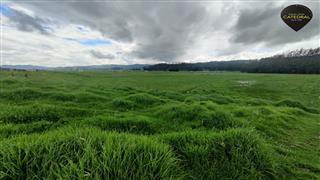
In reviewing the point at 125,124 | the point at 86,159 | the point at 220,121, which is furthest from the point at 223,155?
the point at 125,124

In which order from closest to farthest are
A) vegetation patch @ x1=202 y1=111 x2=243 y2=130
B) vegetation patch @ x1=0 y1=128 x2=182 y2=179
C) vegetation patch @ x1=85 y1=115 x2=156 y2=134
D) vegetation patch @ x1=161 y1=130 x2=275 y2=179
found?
vegetation patch @ x1=0 y1=128 x2=182 y2=179
vegetation patch @ x1=161 y1=130 x2=275 y2=179
vegetation patch @ x1=85 y1=115 x2=156 y2=134
vegetation patch @ x1=202 y1=111 x2=243 y2=130

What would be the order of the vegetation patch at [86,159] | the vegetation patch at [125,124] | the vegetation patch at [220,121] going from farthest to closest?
1. the vegetation patch at [220,121]
2. the vegetation patch at [125,124]
3. the vegetation patch at [86,159]

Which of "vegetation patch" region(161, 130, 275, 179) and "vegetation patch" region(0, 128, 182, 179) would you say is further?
"vegetation patch" region(161, 130, 275, 179)

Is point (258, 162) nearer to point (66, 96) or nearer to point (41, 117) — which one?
point (41, 117)

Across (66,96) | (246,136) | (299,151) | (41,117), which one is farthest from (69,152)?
(66,96)

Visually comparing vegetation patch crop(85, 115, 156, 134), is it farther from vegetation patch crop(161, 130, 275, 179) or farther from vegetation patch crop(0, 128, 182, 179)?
vegetation patch crop(0, 128, 182, 179)

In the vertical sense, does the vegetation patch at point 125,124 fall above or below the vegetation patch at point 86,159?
below

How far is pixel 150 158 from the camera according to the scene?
3639 mm

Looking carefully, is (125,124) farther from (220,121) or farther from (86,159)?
(86,159)

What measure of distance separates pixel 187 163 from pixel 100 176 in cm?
Answer: 216

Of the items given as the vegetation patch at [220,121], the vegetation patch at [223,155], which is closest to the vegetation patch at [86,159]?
the vegetation patch at [223,155]

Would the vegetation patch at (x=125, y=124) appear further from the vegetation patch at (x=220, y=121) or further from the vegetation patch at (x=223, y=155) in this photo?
the vegetation patch at (x=223, y=155)

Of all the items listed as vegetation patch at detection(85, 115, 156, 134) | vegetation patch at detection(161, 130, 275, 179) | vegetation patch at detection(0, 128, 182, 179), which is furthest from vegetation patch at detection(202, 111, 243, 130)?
vegetation patch at detection(0, 128, 182, 179)

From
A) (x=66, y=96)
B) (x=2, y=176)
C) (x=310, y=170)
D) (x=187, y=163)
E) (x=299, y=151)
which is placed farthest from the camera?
(x=66, y=96)
